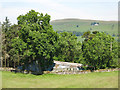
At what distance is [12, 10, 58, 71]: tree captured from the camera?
4794 centimetres

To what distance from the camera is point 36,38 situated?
4744 centimetres

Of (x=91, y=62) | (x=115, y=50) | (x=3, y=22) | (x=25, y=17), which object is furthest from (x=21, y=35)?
(x=115, y=50)

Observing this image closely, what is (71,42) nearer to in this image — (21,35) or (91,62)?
(91,62)

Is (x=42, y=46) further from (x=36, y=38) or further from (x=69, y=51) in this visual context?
(x=69, y=51)

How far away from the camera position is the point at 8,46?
59.7 meters

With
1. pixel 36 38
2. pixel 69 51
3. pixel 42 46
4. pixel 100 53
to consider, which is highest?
pixel 36 38

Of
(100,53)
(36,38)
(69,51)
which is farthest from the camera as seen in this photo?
(69,51)

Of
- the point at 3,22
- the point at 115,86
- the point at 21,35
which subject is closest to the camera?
the point at 115,86

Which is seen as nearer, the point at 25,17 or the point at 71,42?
the point at 25,17

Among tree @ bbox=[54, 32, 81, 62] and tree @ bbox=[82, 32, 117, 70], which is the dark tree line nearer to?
tree @ bbox=[82, 32, 117, 70]

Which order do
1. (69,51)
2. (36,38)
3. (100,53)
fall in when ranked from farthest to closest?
(69,51) → (100,53) → (36,38)

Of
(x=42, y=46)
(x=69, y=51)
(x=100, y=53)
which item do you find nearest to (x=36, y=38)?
(x=42, y=46)

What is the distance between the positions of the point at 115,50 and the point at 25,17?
30797mm

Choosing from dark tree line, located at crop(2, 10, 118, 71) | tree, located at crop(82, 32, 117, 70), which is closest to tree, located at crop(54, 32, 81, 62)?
dark tree line, located at crop(2, 10, 118, 71)
